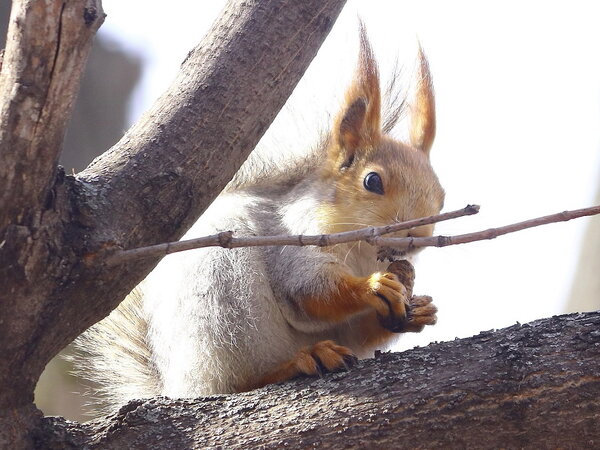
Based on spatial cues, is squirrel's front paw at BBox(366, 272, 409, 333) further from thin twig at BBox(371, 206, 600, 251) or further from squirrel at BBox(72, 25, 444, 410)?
thin twig at BBox(371, 206, 600, 251)

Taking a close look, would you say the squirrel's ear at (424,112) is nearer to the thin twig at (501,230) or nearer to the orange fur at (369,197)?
the orange fur at (369,197)

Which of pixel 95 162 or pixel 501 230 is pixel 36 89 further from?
pixel 501 230

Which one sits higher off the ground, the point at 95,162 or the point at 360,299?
the point at 95,162

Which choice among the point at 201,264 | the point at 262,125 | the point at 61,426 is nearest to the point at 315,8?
the point at 262,125

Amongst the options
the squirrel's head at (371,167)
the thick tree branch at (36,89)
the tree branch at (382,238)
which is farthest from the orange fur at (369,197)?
the thick tree branch at (36,89)

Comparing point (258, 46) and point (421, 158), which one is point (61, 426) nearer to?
point (258, 46)

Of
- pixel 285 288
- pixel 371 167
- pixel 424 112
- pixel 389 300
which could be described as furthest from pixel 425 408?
pixel 424 112

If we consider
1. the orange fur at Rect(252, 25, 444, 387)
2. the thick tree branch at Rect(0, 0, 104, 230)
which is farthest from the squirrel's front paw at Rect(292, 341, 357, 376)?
the thick tree branch at Rect(0, 0, 104, 230)
